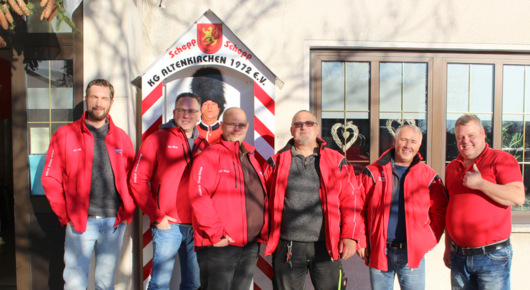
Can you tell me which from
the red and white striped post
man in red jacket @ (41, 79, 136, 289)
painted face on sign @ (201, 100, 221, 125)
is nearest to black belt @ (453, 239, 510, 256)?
the red and white striped post

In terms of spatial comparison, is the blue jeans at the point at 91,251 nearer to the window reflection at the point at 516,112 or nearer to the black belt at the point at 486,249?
the black belt at the point at 486,249

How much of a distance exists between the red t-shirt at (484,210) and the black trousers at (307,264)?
3.10ft

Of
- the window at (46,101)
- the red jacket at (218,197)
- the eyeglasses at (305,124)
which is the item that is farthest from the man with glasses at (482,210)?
the window at (46,101)

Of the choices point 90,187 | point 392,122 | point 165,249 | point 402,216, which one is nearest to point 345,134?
point 392,122

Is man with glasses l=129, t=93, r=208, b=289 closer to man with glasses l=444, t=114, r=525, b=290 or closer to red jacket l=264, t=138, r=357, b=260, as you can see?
red jacket l=264, t=138, r=357, b=260

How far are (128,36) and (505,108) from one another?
14.5ft

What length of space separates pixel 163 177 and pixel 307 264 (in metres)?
1.34

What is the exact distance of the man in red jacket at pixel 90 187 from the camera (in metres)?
2.70

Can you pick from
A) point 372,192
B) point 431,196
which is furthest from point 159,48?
point 431,196

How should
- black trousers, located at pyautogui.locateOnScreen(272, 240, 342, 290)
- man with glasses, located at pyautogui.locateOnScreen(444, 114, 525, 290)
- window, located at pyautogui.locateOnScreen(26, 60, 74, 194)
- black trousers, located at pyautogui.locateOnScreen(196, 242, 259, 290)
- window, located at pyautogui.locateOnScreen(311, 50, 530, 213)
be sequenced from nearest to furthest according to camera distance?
man with glasses, located at pyautogui.locateOnScreen(444, 114, 525, 290), black trousers, located at pyautogui.locateOnScreen(196, 242, 259, 290), black trousers, located at pyautogui.locateOnScreen(272, 240, 342, 290), window, located at pyautogui.locateOnScreen(26, 60, 74, 194), window, located at pyautogui.locateOnScreen(311, 50, 530, 213)

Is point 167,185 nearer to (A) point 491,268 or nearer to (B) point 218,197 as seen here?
(B) point 218,197

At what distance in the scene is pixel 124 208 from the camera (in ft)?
9.32

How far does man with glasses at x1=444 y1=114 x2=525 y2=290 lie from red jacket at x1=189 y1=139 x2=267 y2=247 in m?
1.58

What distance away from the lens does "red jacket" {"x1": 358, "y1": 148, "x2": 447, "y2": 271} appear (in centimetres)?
256
